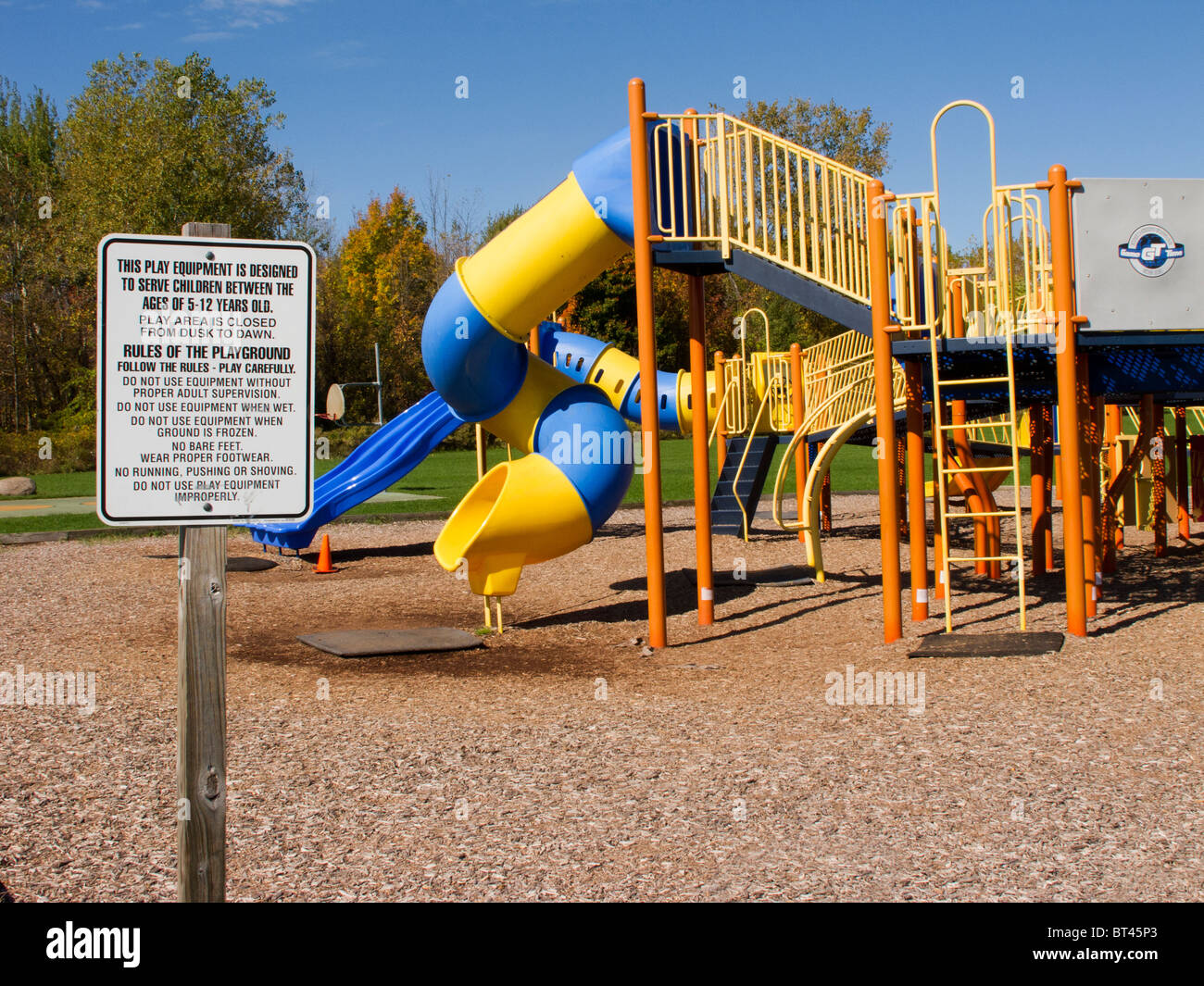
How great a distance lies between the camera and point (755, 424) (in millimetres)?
16797

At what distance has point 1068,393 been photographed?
9.23 m

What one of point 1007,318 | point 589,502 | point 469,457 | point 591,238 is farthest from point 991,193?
point 469,457

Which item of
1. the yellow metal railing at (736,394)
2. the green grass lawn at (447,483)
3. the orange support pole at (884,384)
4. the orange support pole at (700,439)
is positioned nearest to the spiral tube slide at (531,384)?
the orange support pole at (700,439)

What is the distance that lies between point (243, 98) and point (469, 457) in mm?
16130

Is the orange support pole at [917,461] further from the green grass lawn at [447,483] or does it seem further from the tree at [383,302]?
the tree at [383,302]

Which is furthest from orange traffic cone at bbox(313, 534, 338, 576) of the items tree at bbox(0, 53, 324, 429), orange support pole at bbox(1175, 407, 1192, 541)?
tree at bbox(0, 53, 324, 429)

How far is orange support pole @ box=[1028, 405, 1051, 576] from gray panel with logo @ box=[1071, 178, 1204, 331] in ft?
10.6

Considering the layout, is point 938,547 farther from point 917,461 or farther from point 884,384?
point 884,384

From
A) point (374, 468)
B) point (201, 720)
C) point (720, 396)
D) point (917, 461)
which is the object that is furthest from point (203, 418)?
point (720, 396)

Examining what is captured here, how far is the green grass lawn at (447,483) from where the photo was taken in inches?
891

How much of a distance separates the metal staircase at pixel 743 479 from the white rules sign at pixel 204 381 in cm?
1310

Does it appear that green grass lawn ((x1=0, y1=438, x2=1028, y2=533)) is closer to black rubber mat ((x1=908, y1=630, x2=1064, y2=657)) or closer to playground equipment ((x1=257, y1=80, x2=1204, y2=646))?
playground equipment ((x1=257, y1=80, x2=1204, y2=646))

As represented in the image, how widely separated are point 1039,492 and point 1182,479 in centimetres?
566
